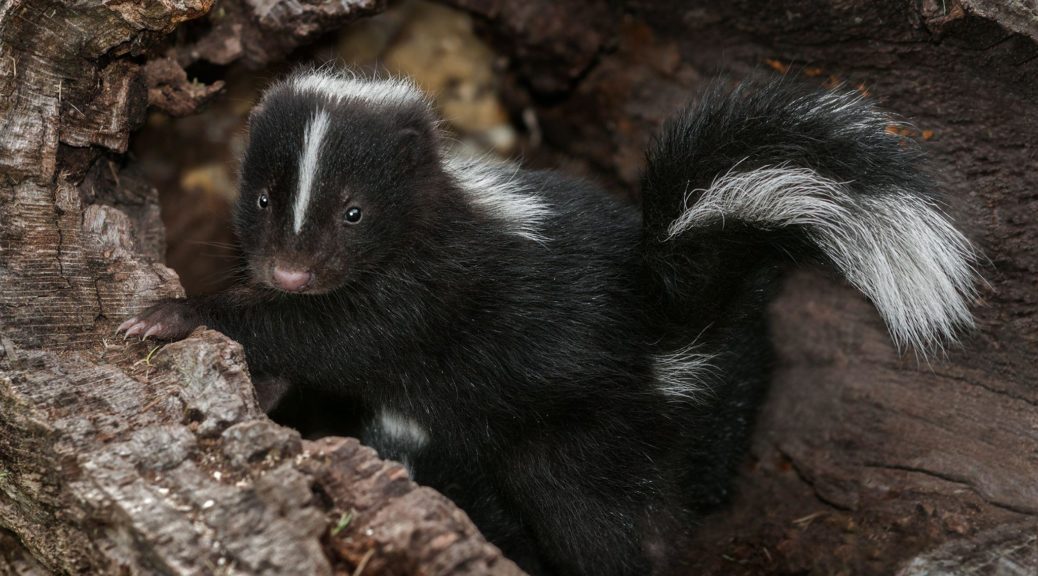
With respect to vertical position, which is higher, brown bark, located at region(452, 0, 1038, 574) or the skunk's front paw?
brown bark, located at region(452, 0, 1038, 574)

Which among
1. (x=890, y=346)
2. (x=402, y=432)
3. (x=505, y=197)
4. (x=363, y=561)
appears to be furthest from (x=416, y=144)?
(x=890, y=346)

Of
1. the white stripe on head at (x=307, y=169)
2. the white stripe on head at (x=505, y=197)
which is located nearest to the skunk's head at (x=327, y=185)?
the white stripe on head at (x=307, y=169)

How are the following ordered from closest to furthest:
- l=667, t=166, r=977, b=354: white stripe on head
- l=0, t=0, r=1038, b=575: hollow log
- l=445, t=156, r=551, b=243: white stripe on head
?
l=0, t=0, r=1038, b=575: hollow log → l=667, t=166, r=977, b=354: white stripe on head → l=445, t=156, r=551, b=243: white stripe on head

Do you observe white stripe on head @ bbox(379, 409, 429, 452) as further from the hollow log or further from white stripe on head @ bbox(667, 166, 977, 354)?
white stripe on head @ bbox(667, 166, 977, 354)

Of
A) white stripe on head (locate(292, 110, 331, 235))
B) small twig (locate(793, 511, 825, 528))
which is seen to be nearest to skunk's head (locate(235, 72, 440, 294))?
white stripe on head (locate(292, 110, 331, 235))

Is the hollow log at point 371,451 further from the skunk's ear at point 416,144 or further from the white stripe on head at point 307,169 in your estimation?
the skunk's ear at point 416,144

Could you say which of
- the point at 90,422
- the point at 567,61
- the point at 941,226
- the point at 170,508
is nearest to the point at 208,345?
the point at 90,422

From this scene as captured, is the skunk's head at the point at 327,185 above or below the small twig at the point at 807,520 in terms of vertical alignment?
above
